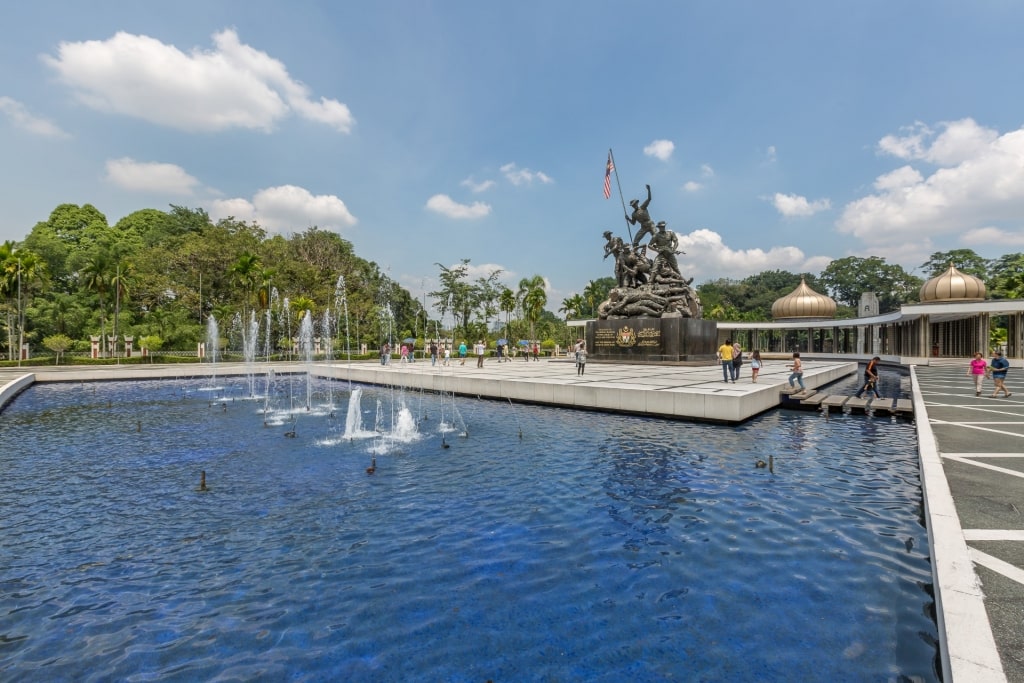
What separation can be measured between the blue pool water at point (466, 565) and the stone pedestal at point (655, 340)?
56.8ft

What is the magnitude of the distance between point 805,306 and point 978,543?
5473cm

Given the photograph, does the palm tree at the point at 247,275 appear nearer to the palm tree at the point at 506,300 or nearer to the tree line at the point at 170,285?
the tree line at the point at 170,285

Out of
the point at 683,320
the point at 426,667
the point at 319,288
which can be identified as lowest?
the point at 426,667

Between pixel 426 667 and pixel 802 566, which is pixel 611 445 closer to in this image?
pixel 802 566

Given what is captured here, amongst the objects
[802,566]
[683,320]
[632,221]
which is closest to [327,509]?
[802,566]

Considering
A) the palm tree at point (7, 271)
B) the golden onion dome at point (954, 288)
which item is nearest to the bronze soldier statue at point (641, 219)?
the golden onion dome at point (954, 288)

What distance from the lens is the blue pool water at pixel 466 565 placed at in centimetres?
373

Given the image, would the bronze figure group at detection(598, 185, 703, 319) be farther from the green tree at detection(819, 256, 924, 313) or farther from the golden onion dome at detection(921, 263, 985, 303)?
the green tree at detection(819, 256, 924, 313)

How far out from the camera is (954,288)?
34.9 meters

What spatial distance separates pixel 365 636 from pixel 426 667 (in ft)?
2.17

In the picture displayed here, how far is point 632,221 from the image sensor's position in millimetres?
31656

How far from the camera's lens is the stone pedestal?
90.2ft

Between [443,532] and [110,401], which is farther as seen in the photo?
[110,401]

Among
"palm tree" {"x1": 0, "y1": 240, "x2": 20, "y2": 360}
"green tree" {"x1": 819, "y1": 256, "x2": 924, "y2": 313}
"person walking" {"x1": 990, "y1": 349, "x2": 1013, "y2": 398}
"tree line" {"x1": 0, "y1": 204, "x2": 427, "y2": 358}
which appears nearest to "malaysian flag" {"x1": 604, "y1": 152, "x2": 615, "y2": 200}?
"person walking" {"x1": 990, "y1": 349, "x2": 1013, "y2": 398}
